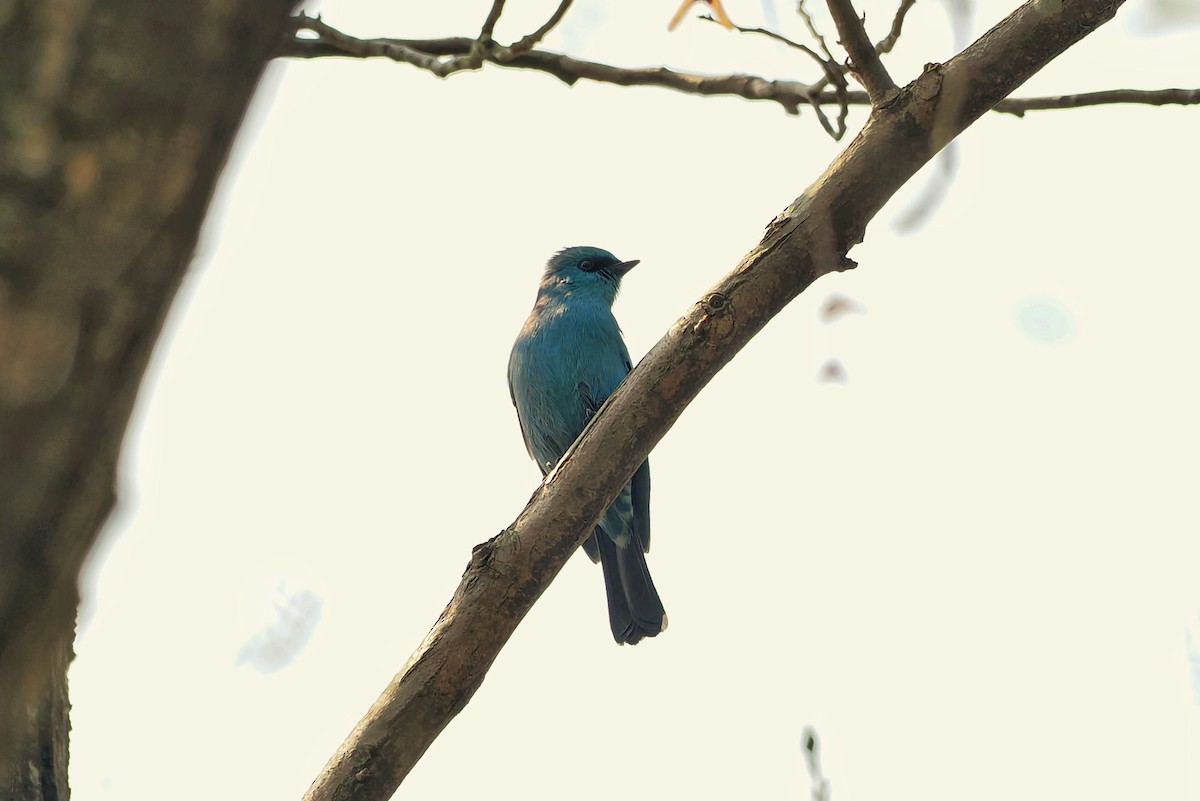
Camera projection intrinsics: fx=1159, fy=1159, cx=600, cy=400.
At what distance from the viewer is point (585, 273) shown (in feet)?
24.9

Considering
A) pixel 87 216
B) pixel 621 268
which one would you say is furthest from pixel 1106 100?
pixel 621 268

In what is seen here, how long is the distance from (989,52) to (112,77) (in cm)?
237

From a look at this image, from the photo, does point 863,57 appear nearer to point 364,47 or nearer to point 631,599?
point 364,47

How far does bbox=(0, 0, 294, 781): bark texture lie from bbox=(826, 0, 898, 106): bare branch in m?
2.13

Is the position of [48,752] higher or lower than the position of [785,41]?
lower

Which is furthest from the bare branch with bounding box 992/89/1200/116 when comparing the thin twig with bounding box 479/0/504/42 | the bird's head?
the bird's head

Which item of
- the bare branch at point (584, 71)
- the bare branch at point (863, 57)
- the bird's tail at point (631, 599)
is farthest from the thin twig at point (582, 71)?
the bird's tail at point (631, 599)

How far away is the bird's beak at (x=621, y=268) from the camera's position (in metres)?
7.64

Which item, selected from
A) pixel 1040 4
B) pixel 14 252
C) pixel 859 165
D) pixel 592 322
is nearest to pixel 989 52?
pixel 1040 4

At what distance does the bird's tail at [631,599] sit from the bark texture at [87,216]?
16.5 feet

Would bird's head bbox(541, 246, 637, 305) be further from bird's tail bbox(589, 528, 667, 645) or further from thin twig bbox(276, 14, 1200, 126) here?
thin twig bbox(276, 14, 1200, 126)

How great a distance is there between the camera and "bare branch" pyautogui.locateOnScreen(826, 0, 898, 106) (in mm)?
2914

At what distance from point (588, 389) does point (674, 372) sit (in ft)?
11.6

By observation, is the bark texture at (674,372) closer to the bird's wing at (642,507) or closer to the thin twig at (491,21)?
the thin twig at (491,21)
